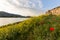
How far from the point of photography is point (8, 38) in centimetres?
914

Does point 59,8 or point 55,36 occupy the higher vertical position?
point 59,8

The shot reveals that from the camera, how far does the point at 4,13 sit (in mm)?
12062

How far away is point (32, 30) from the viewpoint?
34.2 feet

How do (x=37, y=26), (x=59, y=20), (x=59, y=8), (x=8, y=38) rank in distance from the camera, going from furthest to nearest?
(x=59, y=8) < (x=59, y=20) < (x=37, y=26) < (x=8, y=38)

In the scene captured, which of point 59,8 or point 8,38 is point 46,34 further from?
point 59,8

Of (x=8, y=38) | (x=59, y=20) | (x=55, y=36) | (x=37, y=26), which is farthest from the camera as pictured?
(x=59, y=20)

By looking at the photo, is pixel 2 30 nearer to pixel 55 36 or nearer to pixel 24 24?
pixel 24 24

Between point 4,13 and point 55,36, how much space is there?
3440mm

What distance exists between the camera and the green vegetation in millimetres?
9327

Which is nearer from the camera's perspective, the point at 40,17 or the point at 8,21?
the point at 8,21

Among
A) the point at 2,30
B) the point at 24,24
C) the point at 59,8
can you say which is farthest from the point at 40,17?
the point at 59,8

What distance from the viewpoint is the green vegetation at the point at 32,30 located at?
9.33 m

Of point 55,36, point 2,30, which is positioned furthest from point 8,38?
point 55,36

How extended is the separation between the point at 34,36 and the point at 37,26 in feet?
2.86
